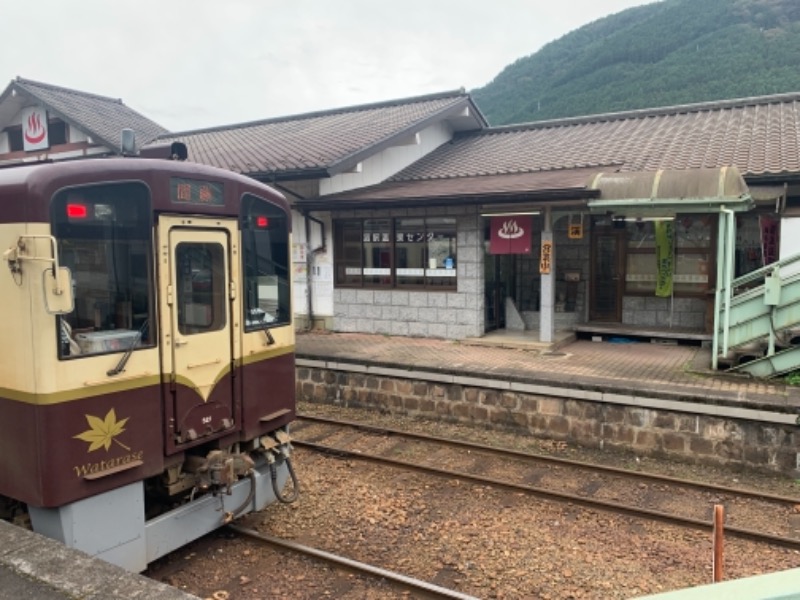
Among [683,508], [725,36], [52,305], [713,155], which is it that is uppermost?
[725,36]

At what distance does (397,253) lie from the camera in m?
12.9

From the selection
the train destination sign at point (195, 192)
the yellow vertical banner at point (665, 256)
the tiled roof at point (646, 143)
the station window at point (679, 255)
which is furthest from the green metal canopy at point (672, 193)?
the train destination sign at point (195, 192)

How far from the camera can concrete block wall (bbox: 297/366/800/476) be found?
721 centimetres

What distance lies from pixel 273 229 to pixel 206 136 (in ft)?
55.4

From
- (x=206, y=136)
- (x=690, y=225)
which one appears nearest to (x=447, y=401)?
(x=690, y=225)

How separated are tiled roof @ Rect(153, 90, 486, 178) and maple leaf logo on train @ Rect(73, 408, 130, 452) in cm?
876

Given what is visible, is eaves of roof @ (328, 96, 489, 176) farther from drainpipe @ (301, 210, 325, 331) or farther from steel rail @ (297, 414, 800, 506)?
steel rail @ (297, 414, 800, 506)

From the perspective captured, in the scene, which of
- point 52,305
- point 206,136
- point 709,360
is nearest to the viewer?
point 52,305

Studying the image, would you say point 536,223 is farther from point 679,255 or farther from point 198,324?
point 198,324

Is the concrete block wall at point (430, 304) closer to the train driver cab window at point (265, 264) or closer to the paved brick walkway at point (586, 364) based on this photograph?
the paved brick walkway at point (586, 364)

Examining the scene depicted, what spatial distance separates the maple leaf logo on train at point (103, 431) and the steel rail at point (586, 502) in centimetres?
382

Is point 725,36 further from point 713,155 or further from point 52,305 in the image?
point 52,305

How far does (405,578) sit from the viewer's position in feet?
15.1

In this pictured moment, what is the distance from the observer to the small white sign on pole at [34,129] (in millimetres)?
18856
